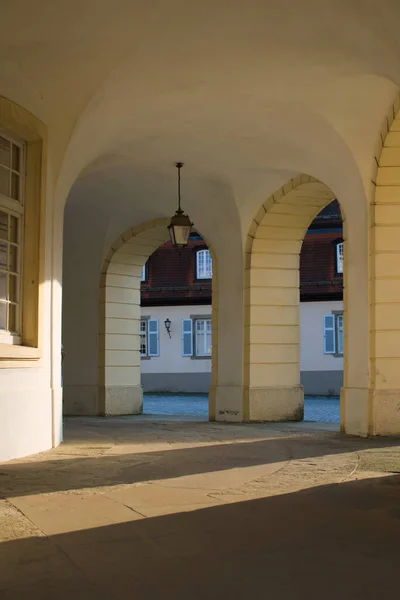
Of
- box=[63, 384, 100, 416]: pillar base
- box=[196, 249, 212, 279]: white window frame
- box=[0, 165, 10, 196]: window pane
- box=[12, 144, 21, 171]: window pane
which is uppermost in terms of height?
box=[196, 249, 212, 279]: white window frame

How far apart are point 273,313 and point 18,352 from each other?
6.57 m

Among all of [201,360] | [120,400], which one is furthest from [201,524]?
[201,360]

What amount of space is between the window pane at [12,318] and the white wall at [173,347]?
2073 centimetres

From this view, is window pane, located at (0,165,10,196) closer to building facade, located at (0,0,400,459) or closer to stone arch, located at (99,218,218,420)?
building facade, located at (0,0,400,459)

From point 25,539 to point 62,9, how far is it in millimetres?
4696

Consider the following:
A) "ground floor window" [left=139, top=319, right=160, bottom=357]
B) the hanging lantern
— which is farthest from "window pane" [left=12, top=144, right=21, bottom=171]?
"ground floor window" [left=139, top=319, right=160, bottom=357]

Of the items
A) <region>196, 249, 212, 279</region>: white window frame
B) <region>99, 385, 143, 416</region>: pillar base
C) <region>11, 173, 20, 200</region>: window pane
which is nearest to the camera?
<region>11, 173, 20, 200</region>: window pane

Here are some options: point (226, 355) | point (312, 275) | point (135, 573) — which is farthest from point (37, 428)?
point (312, 275)

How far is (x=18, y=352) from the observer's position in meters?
7.68

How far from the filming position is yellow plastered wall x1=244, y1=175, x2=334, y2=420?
1326cm

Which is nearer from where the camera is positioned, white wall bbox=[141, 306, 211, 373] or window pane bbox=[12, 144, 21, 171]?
window pane bbox=[12, 144, 21, 171]

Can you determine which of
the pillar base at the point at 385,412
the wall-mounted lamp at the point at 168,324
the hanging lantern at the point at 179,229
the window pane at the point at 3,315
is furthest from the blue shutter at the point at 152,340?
the window pane at the point at 3,315

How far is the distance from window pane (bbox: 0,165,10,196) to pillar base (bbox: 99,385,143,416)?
25.2 feet

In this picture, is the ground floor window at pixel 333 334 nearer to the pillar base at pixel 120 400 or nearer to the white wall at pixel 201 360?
the white wall at pixel 201 360
